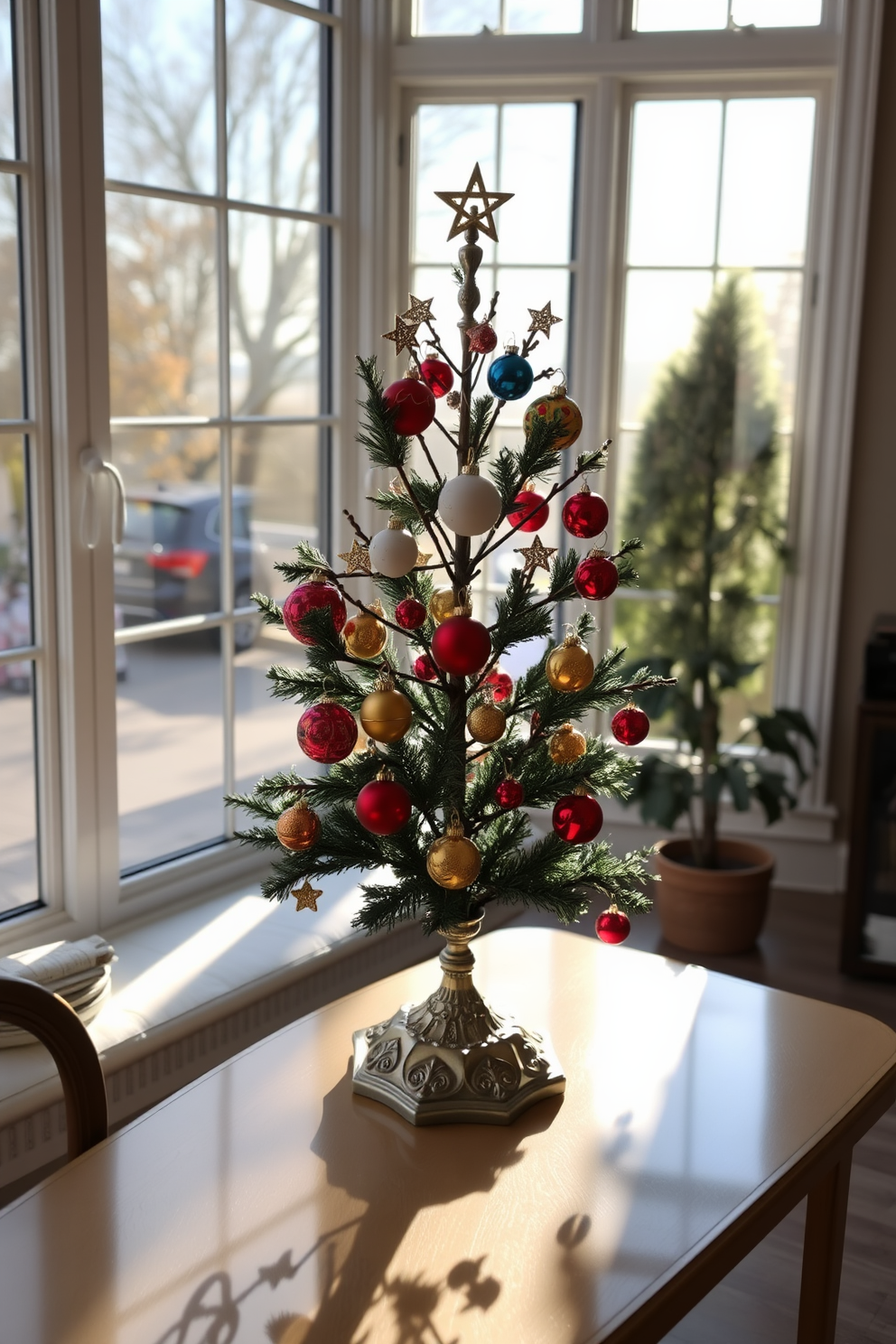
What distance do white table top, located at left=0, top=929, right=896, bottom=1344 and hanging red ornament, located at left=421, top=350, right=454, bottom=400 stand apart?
762 millimetres

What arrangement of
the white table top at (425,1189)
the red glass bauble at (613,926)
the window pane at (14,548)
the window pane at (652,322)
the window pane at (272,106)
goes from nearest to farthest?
the white table top at (425,1189) < the red glass bauble at (613,926) < the window pane at (14,548) < the window pane at (272,106) < the window pane at (652,322)

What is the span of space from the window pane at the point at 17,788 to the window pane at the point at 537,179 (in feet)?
6.21

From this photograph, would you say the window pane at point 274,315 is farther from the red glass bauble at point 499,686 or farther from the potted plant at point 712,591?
the red glass bauble at point 499,686

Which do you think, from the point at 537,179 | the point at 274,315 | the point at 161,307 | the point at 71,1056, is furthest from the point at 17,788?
the point at 537,179

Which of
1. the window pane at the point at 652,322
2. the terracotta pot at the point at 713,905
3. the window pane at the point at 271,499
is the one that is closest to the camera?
the window pane at the point at 271,499

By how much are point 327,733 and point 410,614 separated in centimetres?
17

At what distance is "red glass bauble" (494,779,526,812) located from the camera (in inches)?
56.1

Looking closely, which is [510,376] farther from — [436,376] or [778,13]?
[778,13]

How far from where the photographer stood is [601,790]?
1.55 metres

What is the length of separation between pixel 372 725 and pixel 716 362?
2543 millimetres

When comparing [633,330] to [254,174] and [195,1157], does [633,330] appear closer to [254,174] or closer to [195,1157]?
[254,174]

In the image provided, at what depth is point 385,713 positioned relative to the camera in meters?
1.35

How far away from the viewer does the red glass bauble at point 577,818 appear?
143 cm

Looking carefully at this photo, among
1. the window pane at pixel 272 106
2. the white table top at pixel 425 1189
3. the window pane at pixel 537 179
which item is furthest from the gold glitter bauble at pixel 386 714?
the window pane at pixel 537 179
